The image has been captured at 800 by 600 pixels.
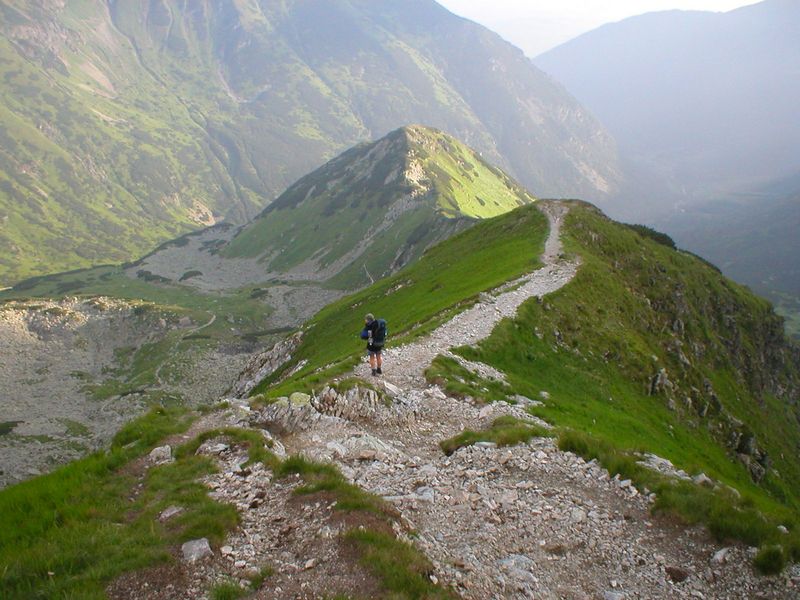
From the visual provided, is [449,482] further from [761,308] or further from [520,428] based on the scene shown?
[761,308]

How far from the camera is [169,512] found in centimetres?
1120

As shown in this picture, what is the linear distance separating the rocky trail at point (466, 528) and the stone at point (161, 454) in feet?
3.62

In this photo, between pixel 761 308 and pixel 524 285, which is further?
pixel 761 308

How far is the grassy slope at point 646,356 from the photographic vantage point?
2950cm

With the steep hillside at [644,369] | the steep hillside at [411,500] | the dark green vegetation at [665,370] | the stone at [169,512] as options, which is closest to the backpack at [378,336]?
the steep hillside at [411,500]

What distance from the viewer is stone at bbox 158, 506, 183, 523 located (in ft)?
36.1

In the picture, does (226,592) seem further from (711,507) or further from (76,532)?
(711,507)

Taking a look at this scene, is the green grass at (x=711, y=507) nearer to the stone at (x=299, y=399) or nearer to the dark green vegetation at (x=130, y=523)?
the dark green vegetation at (x=130, y=523)

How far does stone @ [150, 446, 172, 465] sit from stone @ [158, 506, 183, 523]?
12.8ft

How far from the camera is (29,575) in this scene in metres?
8.38

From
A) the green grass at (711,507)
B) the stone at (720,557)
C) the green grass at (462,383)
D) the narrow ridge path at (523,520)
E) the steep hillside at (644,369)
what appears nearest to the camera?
the narrow ridge path at (523,520)

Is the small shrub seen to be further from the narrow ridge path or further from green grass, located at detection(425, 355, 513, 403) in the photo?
green grass, located at detection(425, 355, 513, 403)

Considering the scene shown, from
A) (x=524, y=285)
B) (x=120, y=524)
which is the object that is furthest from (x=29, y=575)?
(x=524, y=285)

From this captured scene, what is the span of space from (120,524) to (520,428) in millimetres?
12236
